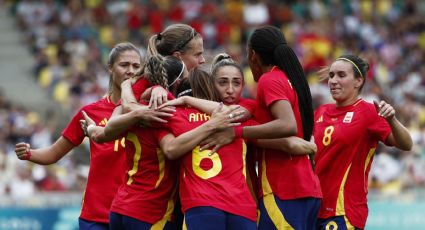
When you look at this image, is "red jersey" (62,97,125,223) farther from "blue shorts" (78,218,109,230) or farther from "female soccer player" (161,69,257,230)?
"female soccer player" (161,69,257,230)

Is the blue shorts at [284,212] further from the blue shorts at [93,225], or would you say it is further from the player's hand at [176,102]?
the blue shorts at [93,225]

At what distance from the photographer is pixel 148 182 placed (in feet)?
27.2

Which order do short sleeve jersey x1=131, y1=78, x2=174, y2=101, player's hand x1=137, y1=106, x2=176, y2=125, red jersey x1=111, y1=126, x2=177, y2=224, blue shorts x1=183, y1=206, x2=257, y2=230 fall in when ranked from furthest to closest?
short sleeve jersey x1=131, y1=78, x2=174, y2=101 → red jersey x1=111, y1=126, x2=177, y2=224 → player's hand x1=137, y1=106, x2=176, y2=125 → blue shorts x1=183, y1=206, x2=257, y2=230

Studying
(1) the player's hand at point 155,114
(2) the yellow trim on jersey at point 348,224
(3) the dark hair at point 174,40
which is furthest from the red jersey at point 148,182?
(2) the yellow trim on jersey at point 348,224

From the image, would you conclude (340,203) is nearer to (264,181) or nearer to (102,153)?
(264,181)

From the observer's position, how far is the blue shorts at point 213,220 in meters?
7.89

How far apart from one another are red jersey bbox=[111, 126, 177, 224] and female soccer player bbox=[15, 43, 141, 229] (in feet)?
Answer: 3.26

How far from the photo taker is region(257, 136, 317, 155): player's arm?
8.31m

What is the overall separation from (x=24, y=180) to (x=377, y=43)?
11009 millimetres

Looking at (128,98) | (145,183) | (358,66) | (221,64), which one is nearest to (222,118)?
(221,64)

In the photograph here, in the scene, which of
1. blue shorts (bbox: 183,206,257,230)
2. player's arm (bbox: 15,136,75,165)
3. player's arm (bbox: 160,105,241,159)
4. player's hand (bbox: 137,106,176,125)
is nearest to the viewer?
blue shorts (bbox: 183,206,257,230)

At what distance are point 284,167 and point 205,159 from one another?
72 centimetres

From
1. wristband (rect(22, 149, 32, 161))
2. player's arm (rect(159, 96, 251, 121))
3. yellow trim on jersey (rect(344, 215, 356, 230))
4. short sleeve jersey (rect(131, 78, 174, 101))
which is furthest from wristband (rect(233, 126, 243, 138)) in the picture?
wristband (rect(22, 149, 32, 161))

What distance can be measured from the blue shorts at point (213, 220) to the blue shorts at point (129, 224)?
0.39 meters
